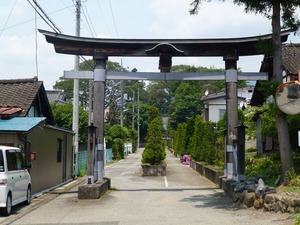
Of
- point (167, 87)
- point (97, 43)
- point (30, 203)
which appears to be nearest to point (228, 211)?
point (30, 203)

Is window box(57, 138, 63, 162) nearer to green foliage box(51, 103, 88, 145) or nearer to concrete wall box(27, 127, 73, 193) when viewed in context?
concrete wall box(27, 127, 73, 193)

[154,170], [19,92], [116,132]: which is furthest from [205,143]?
[116,132]

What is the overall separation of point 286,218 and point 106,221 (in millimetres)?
4493

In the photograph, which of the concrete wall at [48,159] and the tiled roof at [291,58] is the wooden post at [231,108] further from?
the concrete wall at [48,159]

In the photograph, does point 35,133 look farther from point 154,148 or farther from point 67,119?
point 67,119

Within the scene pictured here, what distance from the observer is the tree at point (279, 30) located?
13.7m

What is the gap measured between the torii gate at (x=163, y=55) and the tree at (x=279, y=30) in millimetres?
3204

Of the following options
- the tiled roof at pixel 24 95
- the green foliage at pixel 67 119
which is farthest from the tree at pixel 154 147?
the green foliage at pixel 67 119

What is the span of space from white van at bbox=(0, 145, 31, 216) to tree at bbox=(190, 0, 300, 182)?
320 inches

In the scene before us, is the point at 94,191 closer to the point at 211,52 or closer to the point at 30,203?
the point at 30,203

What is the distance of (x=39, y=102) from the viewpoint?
70.8 feet

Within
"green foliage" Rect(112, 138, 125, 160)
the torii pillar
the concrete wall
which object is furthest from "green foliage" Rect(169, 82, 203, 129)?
the torii pillar

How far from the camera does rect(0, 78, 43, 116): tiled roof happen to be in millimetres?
19062

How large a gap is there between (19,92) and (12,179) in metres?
8.07
